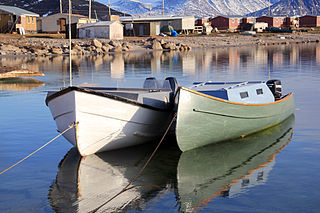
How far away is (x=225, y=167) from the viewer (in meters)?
13.9

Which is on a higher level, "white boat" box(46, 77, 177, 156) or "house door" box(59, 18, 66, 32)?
"house door" box(59, 18, 66, 32)

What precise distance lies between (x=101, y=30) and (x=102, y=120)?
68.0 m

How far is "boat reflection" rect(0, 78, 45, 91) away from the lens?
3121 centimetres

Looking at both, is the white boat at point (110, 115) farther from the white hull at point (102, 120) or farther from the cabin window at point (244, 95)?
the cabin window at point (244, 95)

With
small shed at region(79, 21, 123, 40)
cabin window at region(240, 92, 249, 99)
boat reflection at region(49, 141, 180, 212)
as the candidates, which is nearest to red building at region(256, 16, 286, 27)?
small shed at region(79, 21, 123, 40)

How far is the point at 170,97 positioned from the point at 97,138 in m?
3.05

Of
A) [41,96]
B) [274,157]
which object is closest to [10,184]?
[274,157]

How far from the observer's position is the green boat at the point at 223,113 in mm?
14734

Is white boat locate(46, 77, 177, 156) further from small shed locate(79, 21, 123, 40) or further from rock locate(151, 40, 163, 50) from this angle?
small shed locate(79, 21, 123, 40)

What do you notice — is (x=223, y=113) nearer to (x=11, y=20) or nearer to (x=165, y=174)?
(x=165, y=174)

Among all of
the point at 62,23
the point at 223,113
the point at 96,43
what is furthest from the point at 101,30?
the point at 223,113

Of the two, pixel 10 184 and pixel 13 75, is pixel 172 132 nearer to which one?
pixel 10 184

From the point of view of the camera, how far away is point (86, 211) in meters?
10.5

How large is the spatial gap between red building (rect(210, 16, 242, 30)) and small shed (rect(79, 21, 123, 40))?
60.9 meters
